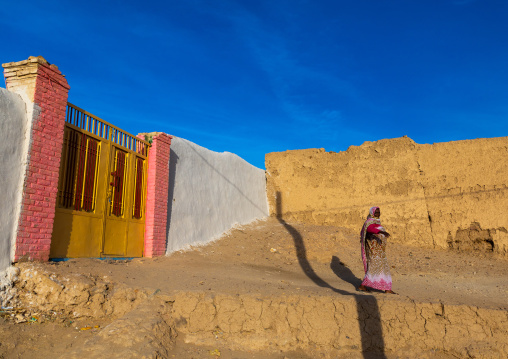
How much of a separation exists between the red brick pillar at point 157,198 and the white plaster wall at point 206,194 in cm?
27

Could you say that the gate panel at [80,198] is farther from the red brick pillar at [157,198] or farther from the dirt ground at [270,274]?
the red brick pillar at [157,198]

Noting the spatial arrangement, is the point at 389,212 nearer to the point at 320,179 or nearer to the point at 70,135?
the point at 320,179

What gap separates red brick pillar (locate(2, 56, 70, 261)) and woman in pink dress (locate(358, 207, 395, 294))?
4.33 metres

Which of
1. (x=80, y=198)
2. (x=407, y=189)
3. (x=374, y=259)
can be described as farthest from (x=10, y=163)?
(x=407, y=189)

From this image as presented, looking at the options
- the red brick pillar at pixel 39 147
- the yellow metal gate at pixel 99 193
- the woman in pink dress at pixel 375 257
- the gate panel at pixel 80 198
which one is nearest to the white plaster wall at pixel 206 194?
the yellow metal gate at pixel 99 193

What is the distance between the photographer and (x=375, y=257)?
5492mm

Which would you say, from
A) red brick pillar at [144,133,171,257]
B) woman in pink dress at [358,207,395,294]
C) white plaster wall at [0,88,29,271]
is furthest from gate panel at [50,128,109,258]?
woman in pink dress at [358,207,395,294]

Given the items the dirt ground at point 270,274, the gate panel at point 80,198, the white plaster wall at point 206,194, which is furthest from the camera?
the white plaster wall at point 206,194

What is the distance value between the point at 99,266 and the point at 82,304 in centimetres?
82

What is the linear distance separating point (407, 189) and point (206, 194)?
5.19 metres

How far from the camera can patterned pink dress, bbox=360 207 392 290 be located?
17.5 feet

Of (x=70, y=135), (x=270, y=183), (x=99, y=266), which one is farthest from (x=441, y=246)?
(x=70, y=135)

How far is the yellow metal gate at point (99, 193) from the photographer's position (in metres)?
4.77

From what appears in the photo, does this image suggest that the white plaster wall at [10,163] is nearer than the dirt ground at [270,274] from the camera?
No
